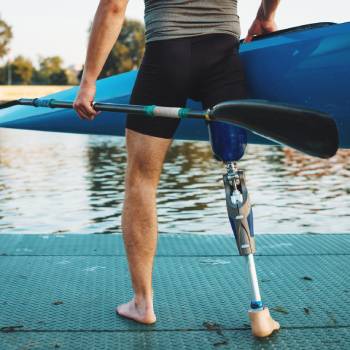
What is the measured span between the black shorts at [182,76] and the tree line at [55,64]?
8655cm

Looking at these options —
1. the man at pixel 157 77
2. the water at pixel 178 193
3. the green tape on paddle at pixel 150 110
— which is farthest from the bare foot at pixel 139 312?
the water at pixel 178 193

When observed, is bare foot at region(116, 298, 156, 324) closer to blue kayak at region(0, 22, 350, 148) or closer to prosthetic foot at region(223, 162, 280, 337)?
prosthetic foot at region(223, 162, 280, 337)

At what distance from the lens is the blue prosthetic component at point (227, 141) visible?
2.79 m

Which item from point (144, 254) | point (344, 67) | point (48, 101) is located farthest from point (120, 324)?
point (344, 67)

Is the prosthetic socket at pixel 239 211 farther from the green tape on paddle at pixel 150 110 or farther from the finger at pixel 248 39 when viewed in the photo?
the finger at pixel 248 39

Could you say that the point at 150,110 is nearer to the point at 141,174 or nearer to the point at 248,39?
the point at 141,174

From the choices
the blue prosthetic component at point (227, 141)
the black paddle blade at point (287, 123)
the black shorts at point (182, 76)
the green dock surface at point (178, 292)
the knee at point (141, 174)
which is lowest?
the green dock surface at point (178, 292)

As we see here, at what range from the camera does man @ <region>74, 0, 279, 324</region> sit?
273 centimetres

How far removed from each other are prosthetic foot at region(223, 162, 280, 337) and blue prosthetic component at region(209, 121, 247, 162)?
1.4 inches

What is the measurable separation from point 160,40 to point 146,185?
0.55 meters

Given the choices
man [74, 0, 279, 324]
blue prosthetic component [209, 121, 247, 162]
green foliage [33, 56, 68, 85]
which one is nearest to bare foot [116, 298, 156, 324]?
man [74, 0, 279, 324]

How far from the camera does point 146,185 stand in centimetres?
287

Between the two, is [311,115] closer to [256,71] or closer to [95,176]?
A: [256,71]

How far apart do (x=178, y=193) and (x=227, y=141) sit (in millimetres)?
5399
